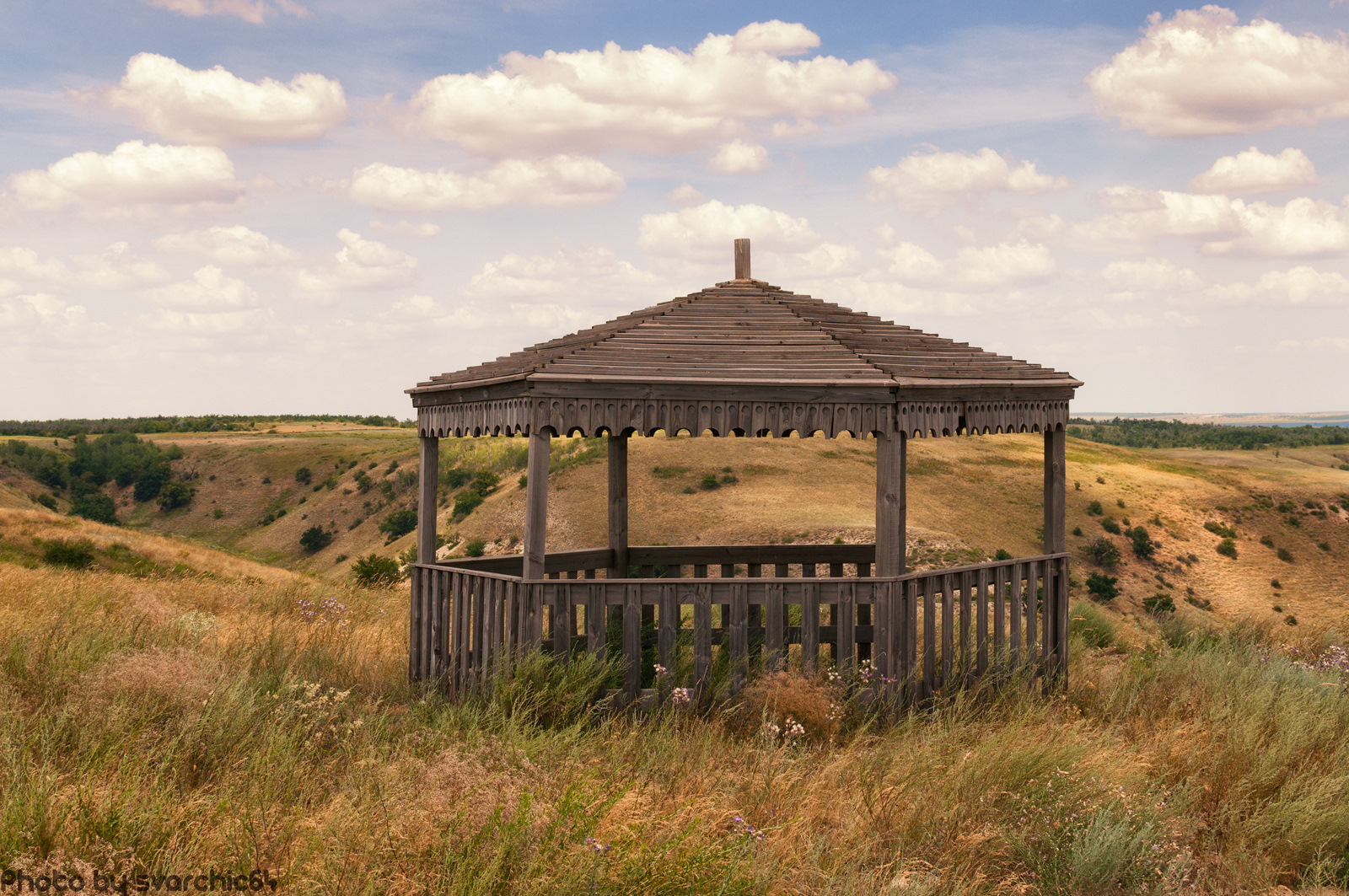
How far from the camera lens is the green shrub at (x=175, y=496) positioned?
109000 mm

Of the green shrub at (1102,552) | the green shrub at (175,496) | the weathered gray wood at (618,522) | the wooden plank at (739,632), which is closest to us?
the wooden plank at (739,632)

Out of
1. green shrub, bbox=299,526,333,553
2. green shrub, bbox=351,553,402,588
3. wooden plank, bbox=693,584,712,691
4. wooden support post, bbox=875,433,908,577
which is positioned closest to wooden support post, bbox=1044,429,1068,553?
wooden support post, bbox=875,433,908,577

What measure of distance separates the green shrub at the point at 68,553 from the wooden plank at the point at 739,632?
20.2m

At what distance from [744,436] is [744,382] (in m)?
0.65

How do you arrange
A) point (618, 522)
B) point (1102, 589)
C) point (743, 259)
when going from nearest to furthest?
point (743, 259)
point (618, 522)
point (1102, 589)

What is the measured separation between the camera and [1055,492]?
9383 mm

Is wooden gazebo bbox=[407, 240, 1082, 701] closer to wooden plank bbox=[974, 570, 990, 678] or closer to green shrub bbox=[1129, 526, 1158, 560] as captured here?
wooden plank bbox=[974, 570, 990, 678]

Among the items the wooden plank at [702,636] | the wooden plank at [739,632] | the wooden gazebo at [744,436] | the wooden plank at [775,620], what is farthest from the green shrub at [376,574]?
the wooden plank at [775,620]

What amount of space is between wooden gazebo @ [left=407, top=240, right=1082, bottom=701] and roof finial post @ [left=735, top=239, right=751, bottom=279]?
749 mm

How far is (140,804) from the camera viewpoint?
4.40m

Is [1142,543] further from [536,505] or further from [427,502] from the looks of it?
[536,505]

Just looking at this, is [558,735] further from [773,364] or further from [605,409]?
[773,364]

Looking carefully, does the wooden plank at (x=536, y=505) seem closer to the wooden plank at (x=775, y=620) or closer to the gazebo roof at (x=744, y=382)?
the gazebo roof at (x=744, y=382)

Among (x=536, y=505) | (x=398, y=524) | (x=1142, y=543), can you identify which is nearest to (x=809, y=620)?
(x=536, y=505)
